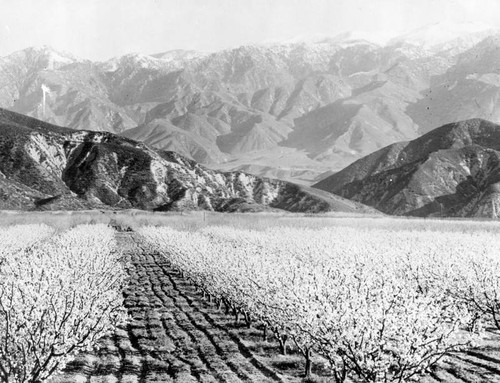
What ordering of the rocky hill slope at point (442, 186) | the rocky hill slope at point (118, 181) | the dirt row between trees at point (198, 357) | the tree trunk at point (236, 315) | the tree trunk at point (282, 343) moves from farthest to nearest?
the rocky hill slope at point (442, 186) < the rocky hill slope at point (118, 181) < the tree trunk at point (236, 315) < the tree trunk at point (282, 343) < the dirt row between trees at point (198, 357)

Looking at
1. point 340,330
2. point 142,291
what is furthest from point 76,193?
point 340,330

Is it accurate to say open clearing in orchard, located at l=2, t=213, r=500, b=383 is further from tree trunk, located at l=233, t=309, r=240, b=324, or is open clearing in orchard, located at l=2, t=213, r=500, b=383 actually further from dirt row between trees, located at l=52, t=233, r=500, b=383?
tree trunk, located at l=233, t=309, r=240, b=324

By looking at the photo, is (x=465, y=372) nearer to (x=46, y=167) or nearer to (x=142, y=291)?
(x=142, y=291)

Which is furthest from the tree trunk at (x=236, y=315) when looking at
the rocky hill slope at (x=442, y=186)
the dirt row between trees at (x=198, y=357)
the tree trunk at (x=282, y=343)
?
the rocky hill slope at (x=442, y=186)

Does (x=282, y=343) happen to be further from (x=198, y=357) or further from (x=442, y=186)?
(x=442, y=186)

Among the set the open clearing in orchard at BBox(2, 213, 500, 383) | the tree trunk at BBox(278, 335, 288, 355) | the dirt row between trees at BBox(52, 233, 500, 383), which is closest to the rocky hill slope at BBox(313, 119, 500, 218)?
the open clearing in orchard at BBox(2, 213, 500, 383)

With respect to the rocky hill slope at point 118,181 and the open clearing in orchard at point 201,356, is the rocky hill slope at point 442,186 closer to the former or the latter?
the rocky hill slope at point 118,181

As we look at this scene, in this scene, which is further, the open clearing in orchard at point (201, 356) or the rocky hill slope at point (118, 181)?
the rocky hill slope at point (118, 181)

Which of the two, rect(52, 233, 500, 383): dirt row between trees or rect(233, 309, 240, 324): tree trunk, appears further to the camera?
rect(233, 309, 240, 324): tree trunk
